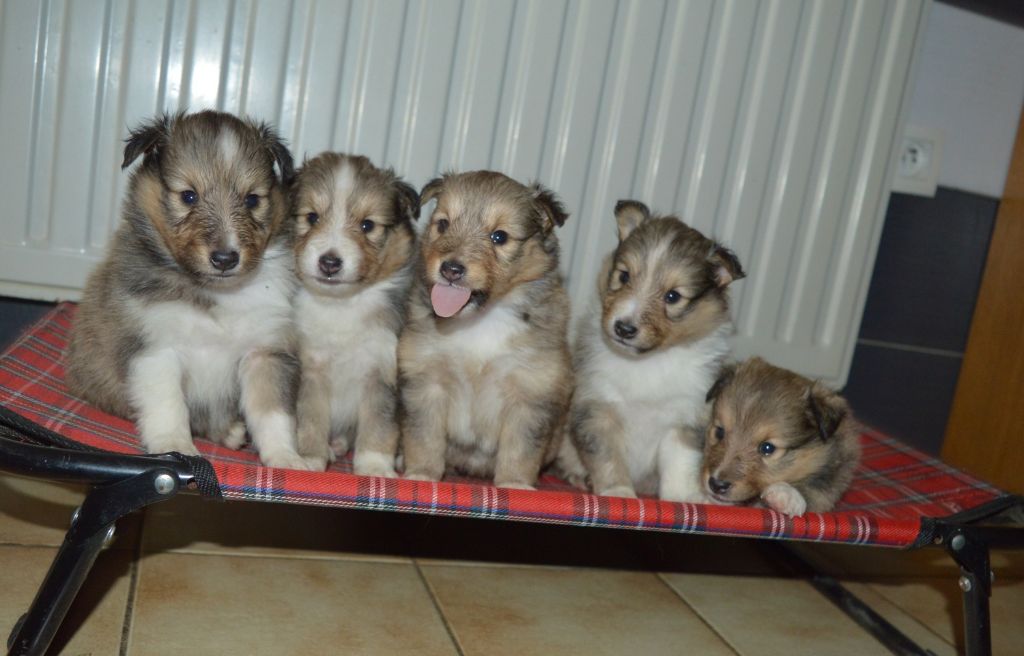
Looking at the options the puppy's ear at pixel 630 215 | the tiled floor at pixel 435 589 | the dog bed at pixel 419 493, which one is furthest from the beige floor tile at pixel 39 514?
the puppy's ear at pixel 630 215

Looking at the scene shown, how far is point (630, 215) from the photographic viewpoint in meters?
3.40

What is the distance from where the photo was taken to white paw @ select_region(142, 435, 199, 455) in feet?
8.42

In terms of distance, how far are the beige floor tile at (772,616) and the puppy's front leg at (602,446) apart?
44 cm

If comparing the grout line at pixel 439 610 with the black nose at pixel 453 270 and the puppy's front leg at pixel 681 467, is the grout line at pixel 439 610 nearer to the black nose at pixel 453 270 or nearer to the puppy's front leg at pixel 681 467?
the puppy's front leg at pixel 681 467

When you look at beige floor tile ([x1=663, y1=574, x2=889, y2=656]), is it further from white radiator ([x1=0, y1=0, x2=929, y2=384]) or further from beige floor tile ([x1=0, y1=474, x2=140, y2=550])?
beige floor tile ([x1=0, y1=474, x2=140, y2=550])

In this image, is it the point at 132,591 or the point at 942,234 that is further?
the point at 942,234

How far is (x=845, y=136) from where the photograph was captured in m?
4.10

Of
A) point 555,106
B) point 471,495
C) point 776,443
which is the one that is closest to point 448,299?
point 471,495

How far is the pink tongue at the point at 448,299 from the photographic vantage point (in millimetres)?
2902

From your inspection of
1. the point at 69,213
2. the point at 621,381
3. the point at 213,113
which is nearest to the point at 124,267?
the point at 213,113

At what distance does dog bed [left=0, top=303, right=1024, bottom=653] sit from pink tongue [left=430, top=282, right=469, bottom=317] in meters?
0.53

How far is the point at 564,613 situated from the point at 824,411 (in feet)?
3.34

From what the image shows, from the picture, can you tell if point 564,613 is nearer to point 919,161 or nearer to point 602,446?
point 602,446

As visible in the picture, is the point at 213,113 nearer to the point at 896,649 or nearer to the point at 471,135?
the point at 471,135
